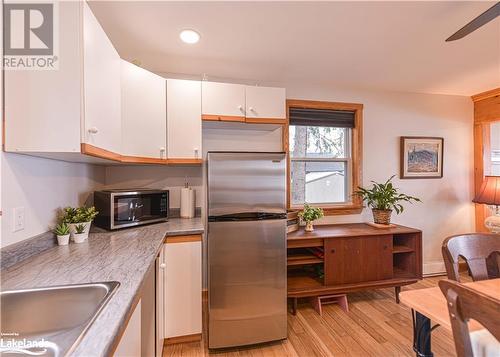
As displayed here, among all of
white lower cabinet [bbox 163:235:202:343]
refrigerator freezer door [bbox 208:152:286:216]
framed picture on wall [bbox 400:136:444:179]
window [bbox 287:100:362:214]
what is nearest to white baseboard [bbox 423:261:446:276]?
framed picture on wall [bbox 400:136:444:179]

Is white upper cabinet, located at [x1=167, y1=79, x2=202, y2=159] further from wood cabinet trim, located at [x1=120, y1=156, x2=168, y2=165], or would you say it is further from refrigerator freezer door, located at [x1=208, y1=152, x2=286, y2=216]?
refrigerator freezer door, located at [x1=208, y1=152, x2=286, y2=216]

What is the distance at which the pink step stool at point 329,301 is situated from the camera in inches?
92.2

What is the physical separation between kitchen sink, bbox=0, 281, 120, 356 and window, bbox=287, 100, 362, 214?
7.00ft

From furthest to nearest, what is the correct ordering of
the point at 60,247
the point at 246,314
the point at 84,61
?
1. the point at 246,314
2. the point at 60,247
3. the point at 84,61

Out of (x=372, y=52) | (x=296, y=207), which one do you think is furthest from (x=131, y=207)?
(x=372, y=52)

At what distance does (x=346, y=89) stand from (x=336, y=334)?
255 cm

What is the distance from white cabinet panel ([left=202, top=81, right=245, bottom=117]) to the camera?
2.13 meters

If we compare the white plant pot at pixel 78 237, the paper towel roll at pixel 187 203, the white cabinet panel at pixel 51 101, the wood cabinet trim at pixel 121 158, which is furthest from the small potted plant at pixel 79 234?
the paper towel roll at pixel 187 203

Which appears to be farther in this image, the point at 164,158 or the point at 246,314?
the point at 164,158

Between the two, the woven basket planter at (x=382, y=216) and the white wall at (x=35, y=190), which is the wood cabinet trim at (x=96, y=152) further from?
the woven basket planter at (x=382, y=216)

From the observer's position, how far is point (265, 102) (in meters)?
2.22

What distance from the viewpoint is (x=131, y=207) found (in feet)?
6.21

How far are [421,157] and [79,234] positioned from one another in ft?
12.0

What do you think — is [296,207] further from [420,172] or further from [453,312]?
[453,312]
